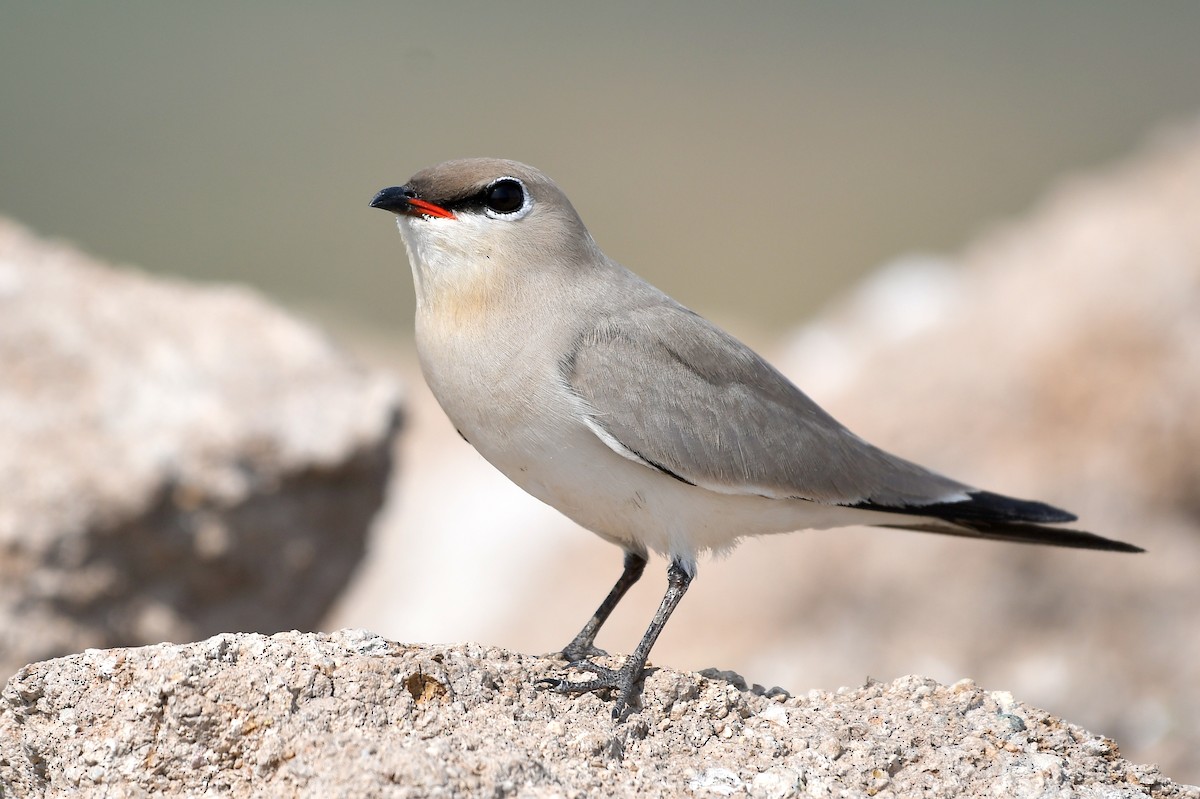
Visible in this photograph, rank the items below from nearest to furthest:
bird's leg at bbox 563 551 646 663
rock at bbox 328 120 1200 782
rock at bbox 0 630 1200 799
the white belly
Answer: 1. rock at bbox 0 630 1200 799
2. the white belly
3. bird's leg at bbox 563 551 646 663
4. rock at bbox 328 120 1200 782

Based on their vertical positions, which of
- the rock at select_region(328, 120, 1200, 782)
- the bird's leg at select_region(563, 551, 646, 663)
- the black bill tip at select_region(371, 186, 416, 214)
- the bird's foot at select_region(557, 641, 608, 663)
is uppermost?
the rock at select_region(328, 120, 1200, 782)

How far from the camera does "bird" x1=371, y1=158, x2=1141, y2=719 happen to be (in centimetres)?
522

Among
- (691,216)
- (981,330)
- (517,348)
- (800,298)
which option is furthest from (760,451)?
(691,216)

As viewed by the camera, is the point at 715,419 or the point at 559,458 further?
the point at 715,419

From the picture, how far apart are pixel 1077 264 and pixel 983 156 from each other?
23812 mm

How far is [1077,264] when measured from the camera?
11.2m

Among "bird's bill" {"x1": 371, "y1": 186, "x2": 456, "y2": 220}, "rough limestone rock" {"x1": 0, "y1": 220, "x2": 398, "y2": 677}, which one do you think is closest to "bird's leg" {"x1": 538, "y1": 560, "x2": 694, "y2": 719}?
"bird's bill" {"x1": 371, "y1": 186, "x2": 456, "y2": 220}

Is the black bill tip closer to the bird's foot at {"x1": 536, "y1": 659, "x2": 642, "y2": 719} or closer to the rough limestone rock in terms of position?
the bird's foot at {"x1": 536, "y1": 659, "x2": 642, "y2": 719}

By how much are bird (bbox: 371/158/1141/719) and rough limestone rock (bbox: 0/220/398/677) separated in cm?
223

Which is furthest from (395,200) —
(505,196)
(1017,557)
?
(1017,557)

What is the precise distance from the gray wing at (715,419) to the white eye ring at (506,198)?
585 millimetres

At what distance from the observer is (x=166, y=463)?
708cm

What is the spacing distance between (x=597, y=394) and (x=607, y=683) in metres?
1.17

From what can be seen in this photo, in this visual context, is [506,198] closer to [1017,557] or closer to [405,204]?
[405,204]
